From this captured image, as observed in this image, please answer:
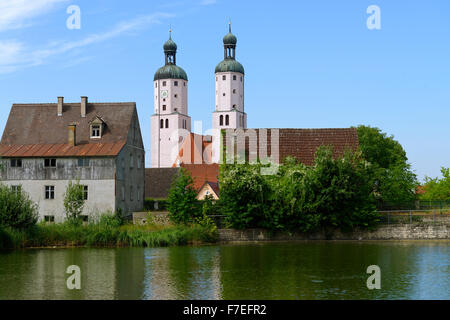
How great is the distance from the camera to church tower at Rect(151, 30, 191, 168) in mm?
128125

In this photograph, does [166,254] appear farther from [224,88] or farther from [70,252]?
[224,88]

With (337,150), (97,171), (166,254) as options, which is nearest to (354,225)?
(337,150)

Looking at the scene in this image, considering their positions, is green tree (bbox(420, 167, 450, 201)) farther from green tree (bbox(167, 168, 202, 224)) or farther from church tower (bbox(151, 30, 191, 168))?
church tower (bbox(151, 30, 191, 168))

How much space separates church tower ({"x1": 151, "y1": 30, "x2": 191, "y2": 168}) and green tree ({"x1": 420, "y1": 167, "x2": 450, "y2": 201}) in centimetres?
6865

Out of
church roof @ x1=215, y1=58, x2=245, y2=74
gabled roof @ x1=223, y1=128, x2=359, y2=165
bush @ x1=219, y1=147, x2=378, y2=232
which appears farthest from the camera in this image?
church roof @ x1=215, y1=58, x2=245, y2=74

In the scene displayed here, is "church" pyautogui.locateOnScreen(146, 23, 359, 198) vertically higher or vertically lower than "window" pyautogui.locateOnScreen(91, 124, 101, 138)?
higher

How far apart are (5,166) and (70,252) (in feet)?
47.0

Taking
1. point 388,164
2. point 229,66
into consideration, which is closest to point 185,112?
point 229,66

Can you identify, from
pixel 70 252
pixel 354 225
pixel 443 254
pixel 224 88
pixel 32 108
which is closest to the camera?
pixel 443 254

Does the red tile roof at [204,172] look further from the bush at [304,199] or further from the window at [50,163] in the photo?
the bush at [304,199]

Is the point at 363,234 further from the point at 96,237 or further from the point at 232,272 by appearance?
the point at 232,272

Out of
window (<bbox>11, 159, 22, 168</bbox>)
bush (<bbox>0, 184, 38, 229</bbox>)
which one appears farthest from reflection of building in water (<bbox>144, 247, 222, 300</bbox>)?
window (<bbox>11, 159, 22, 168</bbox>)

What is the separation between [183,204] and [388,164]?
30.9 meters
